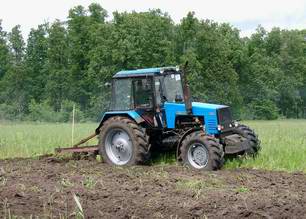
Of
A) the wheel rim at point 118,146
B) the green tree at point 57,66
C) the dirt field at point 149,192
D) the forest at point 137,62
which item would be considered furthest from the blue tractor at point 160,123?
the green tree at point 57,66

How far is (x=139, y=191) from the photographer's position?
30.4 ft

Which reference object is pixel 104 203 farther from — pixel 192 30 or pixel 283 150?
pixel 192 30

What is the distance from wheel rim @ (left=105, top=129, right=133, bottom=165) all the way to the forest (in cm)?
2805

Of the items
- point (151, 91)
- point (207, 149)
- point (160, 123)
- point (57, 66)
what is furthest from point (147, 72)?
point (57, 66)

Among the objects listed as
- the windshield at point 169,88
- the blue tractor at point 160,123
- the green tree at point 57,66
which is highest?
the green tree at point 57,66

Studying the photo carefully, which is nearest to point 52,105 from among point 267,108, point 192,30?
point 192,30

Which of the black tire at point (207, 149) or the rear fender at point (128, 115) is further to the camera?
the rear fender at point (128, 115)

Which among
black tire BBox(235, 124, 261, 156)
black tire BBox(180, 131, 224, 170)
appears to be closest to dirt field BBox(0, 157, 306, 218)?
black tire BBox(180, 131, 224, 170)

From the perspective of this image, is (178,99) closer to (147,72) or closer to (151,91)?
(151,91)

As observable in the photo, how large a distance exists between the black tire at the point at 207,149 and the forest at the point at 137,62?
96.8 ft

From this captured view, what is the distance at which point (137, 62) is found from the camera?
5009 cm

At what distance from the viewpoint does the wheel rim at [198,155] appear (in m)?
11.8

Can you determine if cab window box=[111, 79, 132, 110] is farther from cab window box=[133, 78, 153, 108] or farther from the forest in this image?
the forest

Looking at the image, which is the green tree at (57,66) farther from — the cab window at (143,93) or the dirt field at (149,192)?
the dirt field at (149,192)
